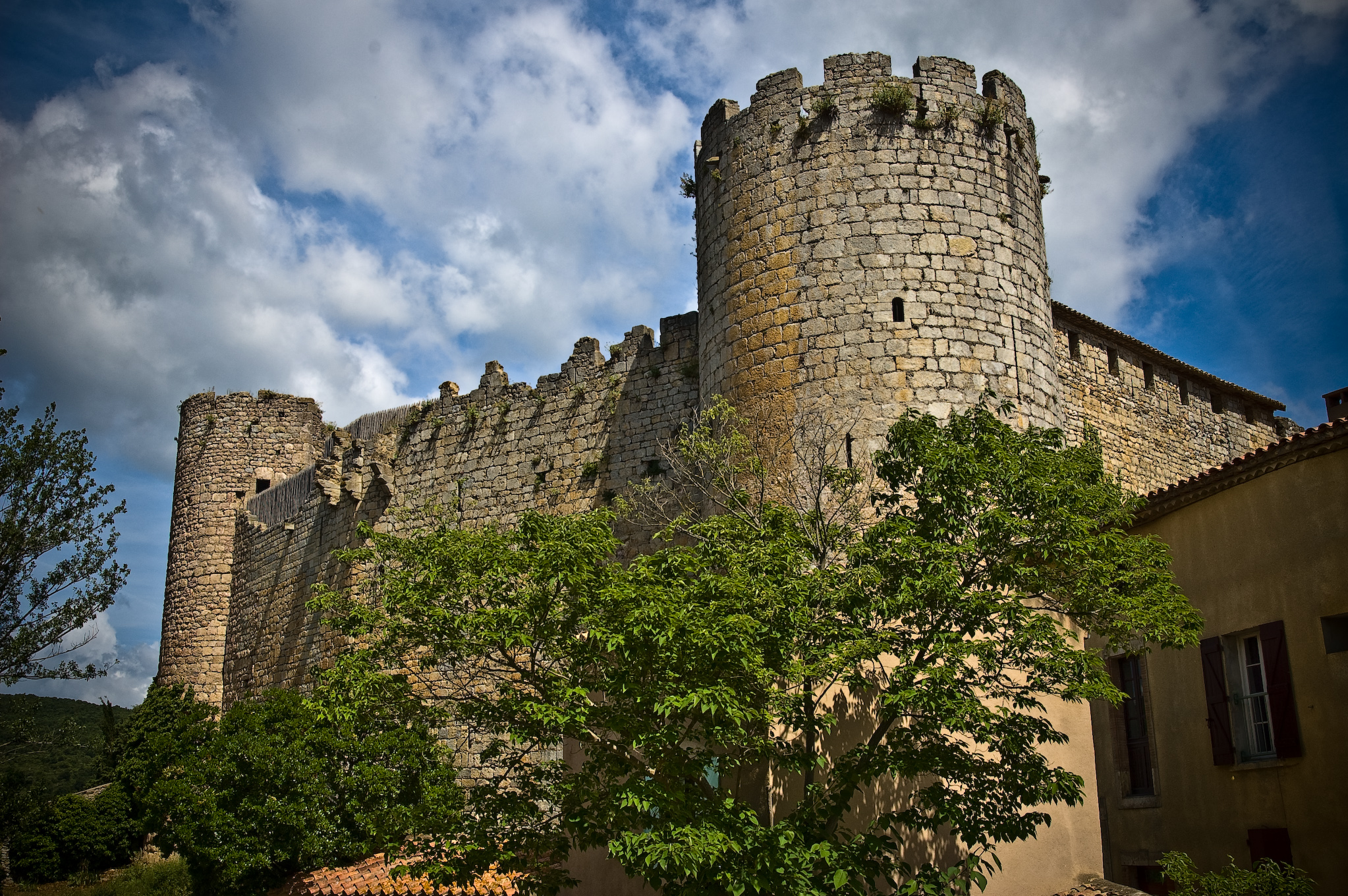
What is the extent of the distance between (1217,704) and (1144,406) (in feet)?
24.6

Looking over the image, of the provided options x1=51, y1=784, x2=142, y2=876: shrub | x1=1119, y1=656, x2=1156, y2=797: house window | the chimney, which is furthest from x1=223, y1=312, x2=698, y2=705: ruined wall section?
the chimney

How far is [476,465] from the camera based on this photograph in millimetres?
20391

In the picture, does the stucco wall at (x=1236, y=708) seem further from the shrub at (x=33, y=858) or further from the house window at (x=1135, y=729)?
the shrub at (x=33, y=858)

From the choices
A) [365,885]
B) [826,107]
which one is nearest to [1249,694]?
[826,107]

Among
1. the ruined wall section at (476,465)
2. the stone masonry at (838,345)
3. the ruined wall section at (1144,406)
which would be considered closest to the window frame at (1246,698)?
the stone masonry at (838,345)

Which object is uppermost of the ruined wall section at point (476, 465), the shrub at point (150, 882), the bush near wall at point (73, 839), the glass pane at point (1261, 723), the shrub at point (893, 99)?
the shrub at point (893, 99)

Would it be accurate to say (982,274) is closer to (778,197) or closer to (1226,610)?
(778,197)

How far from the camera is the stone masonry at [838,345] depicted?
44.2 ft

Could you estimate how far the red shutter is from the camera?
12250 millimetres

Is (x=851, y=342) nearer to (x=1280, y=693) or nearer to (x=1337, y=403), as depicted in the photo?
(x=1280, y=693)

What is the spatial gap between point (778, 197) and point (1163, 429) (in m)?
9.61

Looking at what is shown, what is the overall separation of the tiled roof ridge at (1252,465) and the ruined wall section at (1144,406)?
2324 mm

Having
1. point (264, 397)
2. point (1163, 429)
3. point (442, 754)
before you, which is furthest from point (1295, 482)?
point (264, 397)

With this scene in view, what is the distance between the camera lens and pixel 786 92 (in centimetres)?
1484
